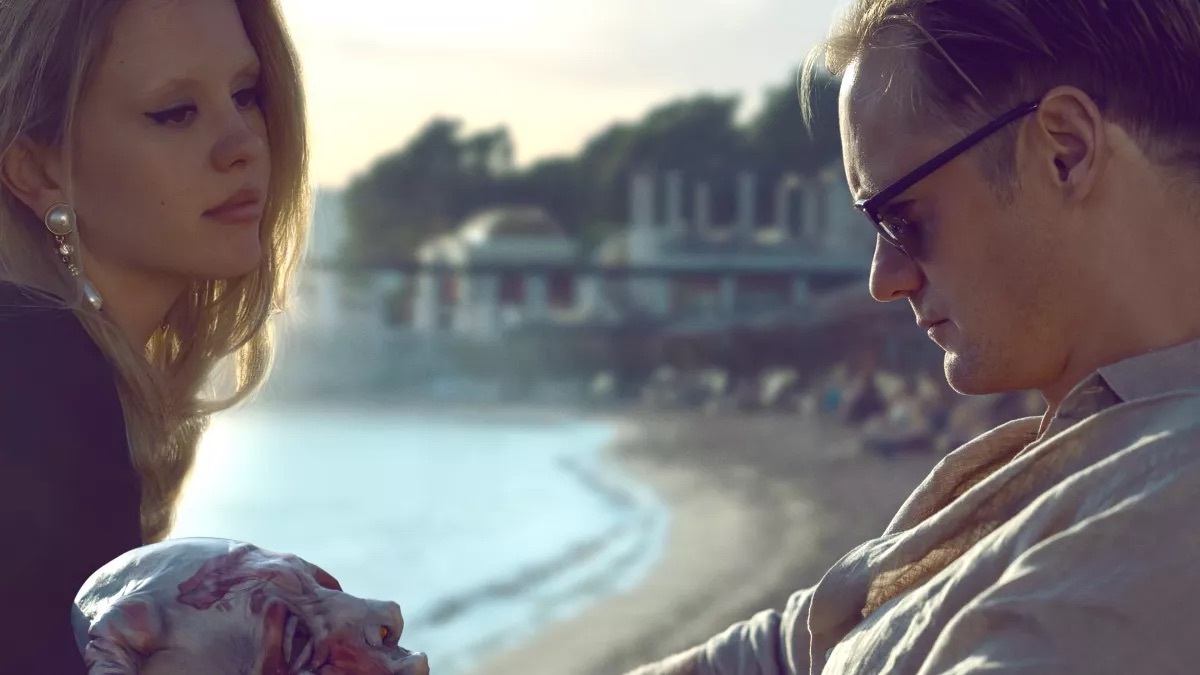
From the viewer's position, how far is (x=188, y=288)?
2105mm

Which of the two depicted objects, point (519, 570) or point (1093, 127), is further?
point (519, 570)

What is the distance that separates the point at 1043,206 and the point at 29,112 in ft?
4.22

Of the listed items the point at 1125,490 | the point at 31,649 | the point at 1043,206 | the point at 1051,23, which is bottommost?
the point at 31,649

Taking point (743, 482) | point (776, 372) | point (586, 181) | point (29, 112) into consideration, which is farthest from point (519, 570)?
point (586, 181)

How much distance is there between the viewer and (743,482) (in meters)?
24.3

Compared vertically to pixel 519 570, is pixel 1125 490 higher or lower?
higher

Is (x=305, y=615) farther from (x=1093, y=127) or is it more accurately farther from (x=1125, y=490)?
(x=1093, y=127)

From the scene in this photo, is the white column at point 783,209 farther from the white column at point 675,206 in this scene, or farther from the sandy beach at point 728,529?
the sandy beach at point 728,529

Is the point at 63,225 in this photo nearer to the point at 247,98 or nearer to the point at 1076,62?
the point at 247,98

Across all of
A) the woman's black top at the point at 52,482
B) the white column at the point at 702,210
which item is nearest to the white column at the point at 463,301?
the white column at the point at 702,210

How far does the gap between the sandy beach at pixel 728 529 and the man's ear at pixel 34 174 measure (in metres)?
8.68

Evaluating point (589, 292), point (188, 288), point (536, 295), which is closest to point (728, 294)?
point (589, 292)

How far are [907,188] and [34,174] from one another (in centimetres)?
119

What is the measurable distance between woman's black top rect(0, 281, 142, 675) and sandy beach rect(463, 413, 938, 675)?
894 cm
